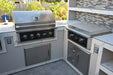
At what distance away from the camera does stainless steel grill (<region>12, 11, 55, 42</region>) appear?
6.63 ft

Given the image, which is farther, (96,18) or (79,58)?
(96,18)

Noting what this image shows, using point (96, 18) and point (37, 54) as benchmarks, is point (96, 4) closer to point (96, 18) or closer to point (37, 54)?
point (96, 18)

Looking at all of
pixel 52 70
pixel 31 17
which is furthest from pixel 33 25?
pixel 52 70

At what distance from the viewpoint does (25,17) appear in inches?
83.3

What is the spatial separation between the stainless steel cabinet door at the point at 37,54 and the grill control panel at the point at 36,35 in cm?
23

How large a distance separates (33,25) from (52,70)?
112 cm

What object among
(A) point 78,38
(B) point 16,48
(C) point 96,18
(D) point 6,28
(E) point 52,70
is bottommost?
(E) point 52,70

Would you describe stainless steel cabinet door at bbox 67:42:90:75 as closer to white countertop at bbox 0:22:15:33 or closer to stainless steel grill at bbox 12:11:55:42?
stainless steel grill at bbox 12:11:55:42

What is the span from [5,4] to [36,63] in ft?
5.34

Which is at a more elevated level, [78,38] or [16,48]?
[78,38]

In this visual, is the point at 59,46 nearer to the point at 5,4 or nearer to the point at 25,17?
the point at 25,17

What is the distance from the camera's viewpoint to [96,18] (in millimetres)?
2199

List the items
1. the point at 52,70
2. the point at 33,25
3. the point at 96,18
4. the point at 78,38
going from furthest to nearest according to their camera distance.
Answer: the point at 52,70 → the point at 96,18 → the point at 33,25 → the point at 78,38

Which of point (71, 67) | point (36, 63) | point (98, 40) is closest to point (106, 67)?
point (98, 40)
